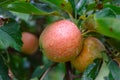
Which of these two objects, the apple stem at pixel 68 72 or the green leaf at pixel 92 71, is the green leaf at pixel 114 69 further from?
the apple stem at pixel 68 72

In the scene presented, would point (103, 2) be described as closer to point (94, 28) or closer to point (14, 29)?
point (94, 28)

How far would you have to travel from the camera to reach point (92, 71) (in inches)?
48.0

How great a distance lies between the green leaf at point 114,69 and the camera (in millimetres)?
1178

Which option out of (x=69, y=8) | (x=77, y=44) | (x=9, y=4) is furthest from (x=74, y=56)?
(x=9, y=4)

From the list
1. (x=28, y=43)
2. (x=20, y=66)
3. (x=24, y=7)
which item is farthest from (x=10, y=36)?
(x=20, y=66)

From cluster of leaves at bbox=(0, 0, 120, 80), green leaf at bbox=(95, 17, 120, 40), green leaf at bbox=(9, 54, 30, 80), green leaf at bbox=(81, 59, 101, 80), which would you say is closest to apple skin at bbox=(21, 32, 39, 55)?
green leaf at bbox=(9, 54, 30, 80)

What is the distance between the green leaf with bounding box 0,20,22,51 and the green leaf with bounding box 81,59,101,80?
27 centimetres

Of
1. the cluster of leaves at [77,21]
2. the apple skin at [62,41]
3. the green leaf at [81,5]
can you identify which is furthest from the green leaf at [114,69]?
the green leaf at [81,5]

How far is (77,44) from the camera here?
46.7 inches

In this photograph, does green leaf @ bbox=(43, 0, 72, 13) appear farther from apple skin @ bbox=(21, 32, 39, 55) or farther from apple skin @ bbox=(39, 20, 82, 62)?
apple skin @ bbox=(21, 32, 39, 55)

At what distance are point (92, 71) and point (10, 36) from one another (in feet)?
1.10

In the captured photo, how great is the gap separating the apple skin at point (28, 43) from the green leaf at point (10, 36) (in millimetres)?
648

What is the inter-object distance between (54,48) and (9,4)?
0.74ft

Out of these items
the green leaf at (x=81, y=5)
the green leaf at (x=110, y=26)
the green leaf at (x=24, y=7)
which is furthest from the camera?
the green leaf at (x=81, y=5)
